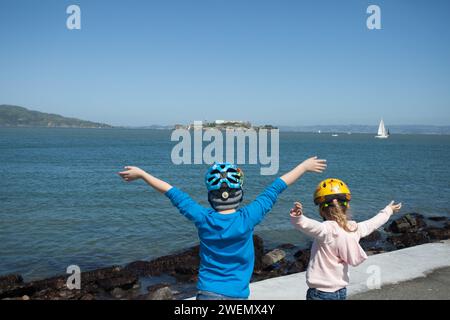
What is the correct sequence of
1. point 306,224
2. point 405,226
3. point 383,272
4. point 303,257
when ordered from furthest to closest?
1. point 405,226
2. point 303,257
3. point 383,272
4. point 306,224

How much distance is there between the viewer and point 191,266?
12.4 metres

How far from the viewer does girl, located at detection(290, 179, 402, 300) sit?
3.56 meters

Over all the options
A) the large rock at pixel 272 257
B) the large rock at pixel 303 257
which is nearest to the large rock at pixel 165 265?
the large rock at pixel 272 257

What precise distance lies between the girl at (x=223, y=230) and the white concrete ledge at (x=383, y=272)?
2.99 metres

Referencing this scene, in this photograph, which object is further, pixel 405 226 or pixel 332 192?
pixel 405 226

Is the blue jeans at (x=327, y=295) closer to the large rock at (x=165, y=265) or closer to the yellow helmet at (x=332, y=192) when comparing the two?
the yellow helmet at (x=332, y=192)

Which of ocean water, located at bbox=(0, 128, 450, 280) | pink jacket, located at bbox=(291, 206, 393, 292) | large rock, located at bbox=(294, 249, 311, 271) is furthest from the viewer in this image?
ocean water, located at bbox=(0, 128, 450, 280)

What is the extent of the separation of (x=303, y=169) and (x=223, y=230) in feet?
2.96

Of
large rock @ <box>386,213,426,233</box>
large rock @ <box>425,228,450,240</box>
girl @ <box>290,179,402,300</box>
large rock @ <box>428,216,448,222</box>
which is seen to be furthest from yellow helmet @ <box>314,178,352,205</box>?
large rock @ <box>428,216,448,222</box>

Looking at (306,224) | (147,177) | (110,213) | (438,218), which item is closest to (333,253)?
(306,224)

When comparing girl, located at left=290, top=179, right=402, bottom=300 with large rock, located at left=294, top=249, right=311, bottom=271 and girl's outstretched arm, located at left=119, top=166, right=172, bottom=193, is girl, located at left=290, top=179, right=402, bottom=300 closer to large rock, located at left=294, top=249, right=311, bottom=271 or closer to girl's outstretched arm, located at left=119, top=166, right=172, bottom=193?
girl's outstretched arm, located at left=119, top=166, right=172, bottom=193

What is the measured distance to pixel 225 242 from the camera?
2.96 metres

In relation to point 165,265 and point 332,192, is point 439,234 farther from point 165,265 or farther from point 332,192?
point 332,192

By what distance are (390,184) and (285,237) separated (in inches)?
1045
